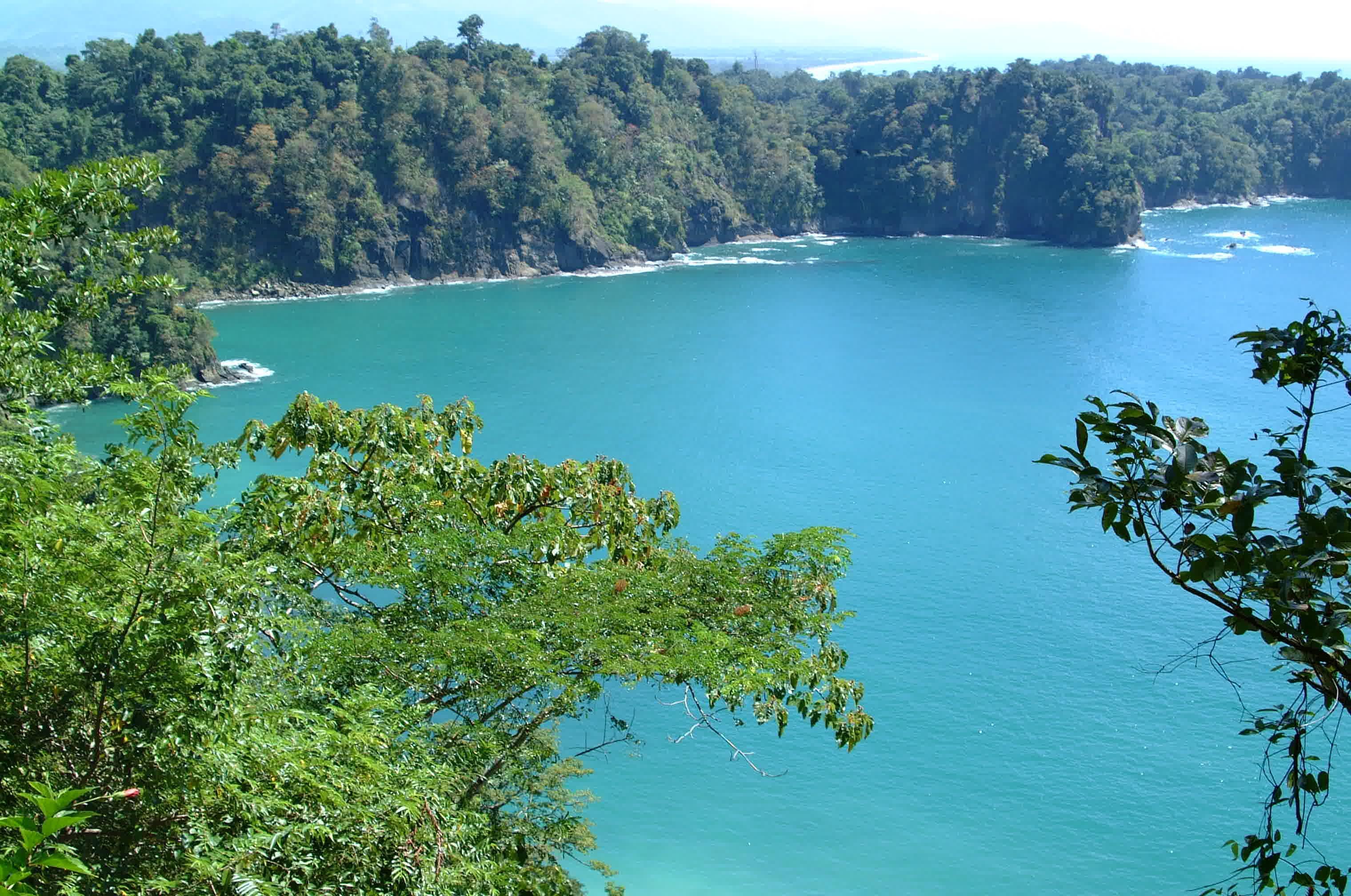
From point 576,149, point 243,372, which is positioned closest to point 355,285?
point 576,149

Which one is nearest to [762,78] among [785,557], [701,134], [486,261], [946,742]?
[701,134]

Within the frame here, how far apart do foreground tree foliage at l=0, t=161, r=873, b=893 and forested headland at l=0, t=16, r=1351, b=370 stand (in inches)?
975

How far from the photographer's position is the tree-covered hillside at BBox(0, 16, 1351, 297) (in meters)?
46.5

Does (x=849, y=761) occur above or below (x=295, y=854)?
below

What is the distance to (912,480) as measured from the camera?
82.2ft

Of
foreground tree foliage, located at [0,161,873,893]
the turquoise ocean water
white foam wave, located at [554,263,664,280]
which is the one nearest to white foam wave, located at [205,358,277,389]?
the turquoise ocean water

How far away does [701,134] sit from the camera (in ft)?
208

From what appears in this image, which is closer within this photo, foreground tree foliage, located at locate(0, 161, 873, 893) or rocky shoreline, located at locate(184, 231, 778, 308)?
foreground tree foliage, located at locate(0, 161, 873, 893)

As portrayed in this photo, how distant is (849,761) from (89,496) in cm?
1094

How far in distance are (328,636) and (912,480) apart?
808 inches

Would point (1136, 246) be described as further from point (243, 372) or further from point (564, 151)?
point (243, 372)

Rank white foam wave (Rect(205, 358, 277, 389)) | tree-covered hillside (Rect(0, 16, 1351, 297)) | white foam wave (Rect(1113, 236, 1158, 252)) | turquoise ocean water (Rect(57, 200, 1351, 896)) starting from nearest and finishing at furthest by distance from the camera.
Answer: turquoise ocean water (Rect(57, 200, 1351, 896)) < white foam wave (Rect(205, 358, 277, 389)) < tree-covered hillside (Rect(0, 16, 1351, 297)) < white foam wave (Rect(1113, 236, 1158, 252))

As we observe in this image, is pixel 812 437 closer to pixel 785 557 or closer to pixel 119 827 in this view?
pixel 785 557

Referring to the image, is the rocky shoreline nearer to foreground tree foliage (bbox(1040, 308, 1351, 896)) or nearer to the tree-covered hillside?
the tree-covered hillside
